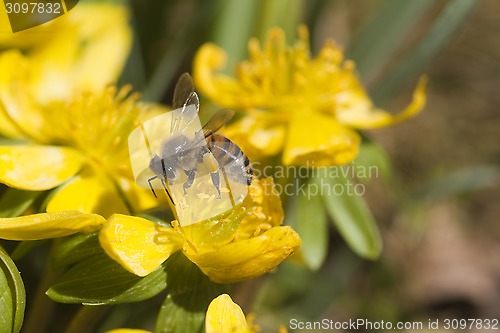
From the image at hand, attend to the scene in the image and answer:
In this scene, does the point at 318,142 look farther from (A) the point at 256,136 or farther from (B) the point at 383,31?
(B) the point at 383,31

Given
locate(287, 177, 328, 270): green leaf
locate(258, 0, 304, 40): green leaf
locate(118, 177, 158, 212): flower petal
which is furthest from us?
locate(258, 0, 304, 40): green leaf

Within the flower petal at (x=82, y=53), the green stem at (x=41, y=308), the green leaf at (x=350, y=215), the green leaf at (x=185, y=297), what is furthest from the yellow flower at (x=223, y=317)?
the flower petal at (x=82, y=53)

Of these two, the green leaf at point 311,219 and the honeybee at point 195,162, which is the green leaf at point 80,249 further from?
the green leaf at point 311,219

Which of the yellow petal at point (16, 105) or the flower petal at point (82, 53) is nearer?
the yellow petal at point (16, 105)

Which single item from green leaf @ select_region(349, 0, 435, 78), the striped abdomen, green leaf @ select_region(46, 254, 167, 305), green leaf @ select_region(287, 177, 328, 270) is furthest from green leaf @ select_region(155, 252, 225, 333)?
green leaf @ select_region(349, 0, 435, 78)

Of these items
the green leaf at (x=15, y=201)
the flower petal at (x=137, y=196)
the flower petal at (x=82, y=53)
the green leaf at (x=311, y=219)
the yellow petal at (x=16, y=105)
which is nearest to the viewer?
the green leaf at (x=15, y=201)

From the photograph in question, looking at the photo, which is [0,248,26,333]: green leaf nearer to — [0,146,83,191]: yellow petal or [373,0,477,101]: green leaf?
[0,146,83,191]: yellow petal

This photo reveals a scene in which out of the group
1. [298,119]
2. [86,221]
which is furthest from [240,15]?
[86,221]
